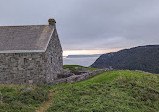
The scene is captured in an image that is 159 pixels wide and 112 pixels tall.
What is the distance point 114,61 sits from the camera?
5037 inches

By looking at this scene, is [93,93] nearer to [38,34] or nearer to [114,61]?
[38,34]

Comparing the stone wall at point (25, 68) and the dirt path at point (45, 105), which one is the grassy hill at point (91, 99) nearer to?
the dirt path at point (45, 105)

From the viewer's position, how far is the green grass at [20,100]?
9.54 metres

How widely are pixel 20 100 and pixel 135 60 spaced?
10799 cm

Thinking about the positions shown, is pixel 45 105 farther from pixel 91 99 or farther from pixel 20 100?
pixel 91 99

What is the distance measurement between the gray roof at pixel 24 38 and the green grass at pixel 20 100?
20.6ft

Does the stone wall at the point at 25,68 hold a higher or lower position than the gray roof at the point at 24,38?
lower

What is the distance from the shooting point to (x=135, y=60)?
107 m

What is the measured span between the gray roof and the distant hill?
271 ft

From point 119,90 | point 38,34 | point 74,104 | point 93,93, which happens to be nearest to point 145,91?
point 119,90


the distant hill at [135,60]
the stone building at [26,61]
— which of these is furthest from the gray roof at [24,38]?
the distant hill at [135,60]

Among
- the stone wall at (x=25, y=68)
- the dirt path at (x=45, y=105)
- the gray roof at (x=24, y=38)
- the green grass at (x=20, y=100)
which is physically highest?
the gray roof at (x=24, y=38)

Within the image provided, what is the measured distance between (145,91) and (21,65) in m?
15.4

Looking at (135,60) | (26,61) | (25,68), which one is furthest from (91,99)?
(135,60)
